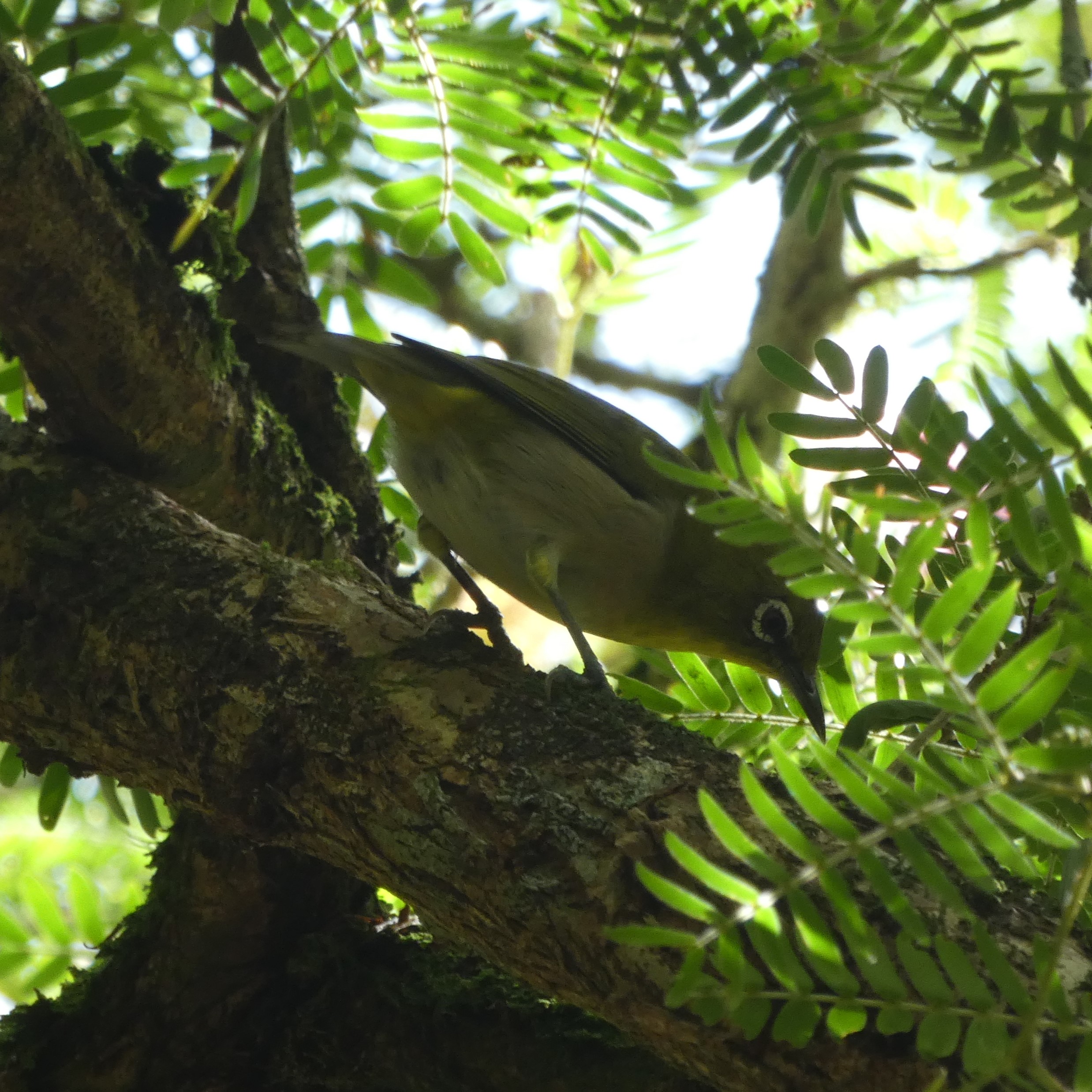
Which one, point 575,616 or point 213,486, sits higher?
point 213,486

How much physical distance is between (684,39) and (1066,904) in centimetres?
245

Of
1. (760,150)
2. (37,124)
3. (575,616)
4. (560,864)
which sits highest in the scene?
(37,124)

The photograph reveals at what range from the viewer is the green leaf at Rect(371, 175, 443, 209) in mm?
3652

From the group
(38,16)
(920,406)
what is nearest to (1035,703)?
(920,406)

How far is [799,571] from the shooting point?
167 centimetres

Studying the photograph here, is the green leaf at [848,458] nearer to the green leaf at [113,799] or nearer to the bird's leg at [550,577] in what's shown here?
the bird's leg at [550,577]

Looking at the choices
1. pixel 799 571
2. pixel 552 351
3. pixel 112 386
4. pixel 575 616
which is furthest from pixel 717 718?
pixel 552 351

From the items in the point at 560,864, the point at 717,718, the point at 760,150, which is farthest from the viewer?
the point at 760,150

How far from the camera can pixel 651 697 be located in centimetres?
299

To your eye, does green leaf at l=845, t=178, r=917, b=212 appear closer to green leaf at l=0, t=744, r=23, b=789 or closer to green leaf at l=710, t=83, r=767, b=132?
green leaf at l=710, t=83, r=767, b=132

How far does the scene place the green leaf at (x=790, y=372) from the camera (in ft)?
6.43

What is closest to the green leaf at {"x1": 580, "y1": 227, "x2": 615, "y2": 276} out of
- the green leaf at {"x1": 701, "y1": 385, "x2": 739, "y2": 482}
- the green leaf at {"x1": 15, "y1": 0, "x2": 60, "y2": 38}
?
the green leaf at {"x1": 15, "y1": 0, "x2": 60, "y2": 38}

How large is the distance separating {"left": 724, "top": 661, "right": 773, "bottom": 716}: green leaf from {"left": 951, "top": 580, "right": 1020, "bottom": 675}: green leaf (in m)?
1.70

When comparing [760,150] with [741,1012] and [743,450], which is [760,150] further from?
[741,1012]
